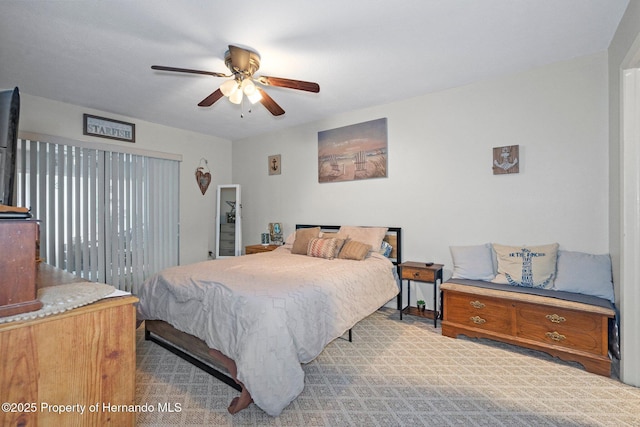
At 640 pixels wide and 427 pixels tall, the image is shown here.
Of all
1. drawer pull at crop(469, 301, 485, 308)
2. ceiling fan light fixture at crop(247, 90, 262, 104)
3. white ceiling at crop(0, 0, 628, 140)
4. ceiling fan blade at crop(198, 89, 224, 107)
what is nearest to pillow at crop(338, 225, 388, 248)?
drawer pull at crop(469, 301, 485, 308)

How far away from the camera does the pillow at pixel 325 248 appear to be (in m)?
3.44

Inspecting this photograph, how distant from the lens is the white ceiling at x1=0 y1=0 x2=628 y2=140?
2.00m

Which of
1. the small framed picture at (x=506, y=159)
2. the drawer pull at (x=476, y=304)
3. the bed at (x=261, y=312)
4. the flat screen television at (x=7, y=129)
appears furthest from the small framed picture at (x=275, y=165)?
the flat screen television at (x=7, y=129)

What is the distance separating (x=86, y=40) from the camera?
234 centimetres

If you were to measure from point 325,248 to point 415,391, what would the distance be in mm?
1740

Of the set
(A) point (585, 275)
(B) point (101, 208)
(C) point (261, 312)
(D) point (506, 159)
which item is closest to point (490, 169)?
(D) point (506, 159)

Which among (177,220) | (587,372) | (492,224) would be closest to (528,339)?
(587,372)

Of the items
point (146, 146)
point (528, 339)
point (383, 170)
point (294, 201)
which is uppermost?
point (146, 146)

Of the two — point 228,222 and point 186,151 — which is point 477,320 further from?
point 186,151

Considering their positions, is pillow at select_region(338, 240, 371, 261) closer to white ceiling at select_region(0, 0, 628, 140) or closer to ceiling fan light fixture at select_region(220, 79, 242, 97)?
white ceiling at select_region(0, 0, 628, 140)

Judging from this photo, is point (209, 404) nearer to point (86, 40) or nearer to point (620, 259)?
point (86, 40)

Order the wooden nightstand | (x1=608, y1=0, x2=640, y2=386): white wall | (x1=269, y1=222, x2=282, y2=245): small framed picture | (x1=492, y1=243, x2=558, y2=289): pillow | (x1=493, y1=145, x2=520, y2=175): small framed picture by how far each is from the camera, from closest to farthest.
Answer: (x1=608, y1=0, x2=640, y2=386): white wall < (x1=492, y1=243, x2=558, y2=289): pillow < (x1=493, y1=145, x2=520, y2=175): small framed picture < the wooden nightstand < (x1=269, y1=222, x2=282, y2=245): small framed picture

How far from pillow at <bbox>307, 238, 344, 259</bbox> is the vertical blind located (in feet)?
8.51

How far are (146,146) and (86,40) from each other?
7.45ft
